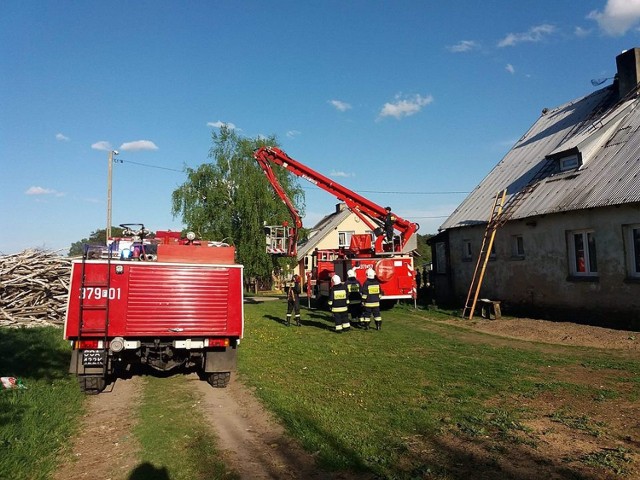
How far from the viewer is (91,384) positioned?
819 cm

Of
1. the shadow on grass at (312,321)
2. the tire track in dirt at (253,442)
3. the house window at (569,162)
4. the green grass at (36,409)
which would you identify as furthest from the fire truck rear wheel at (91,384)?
the house window at (569,162)

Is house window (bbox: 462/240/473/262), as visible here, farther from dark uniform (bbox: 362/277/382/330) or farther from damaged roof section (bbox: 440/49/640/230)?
dark uniform (bbox: 362/277/382/330)

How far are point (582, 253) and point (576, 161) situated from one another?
3.52m

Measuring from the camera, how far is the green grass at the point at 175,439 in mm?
4918

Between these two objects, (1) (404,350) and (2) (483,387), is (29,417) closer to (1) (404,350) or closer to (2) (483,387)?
(2) (483,387)

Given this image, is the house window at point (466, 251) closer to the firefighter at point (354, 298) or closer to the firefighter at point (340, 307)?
the firefighter at point (354, 298)

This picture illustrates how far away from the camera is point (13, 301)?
49.9 feet

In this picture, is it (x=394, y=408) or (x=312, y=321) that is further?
(x=312, y=321)

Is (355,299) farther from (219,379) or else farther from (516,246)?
(219,379)

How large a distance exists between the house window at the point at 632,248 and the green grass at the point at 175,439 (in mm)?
12163

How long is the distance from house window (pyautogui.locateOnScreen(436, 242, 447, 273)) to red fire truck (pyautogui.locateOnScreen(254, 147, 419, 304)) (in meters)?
4.14

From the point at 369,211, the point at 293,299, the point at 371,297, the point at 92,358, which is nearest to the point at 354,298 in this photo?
the point at 371,297

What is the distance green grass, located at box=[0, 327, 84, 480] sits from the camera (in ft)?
17.2

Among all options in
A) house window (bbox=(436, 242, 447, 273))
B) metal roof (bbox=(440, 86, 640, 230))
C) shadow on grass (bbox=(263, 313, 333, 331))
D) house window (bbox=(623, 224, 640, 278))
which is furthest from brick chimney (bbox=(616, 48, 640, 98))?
shadow on grass (bbox=(263, 313, 333, 331))
